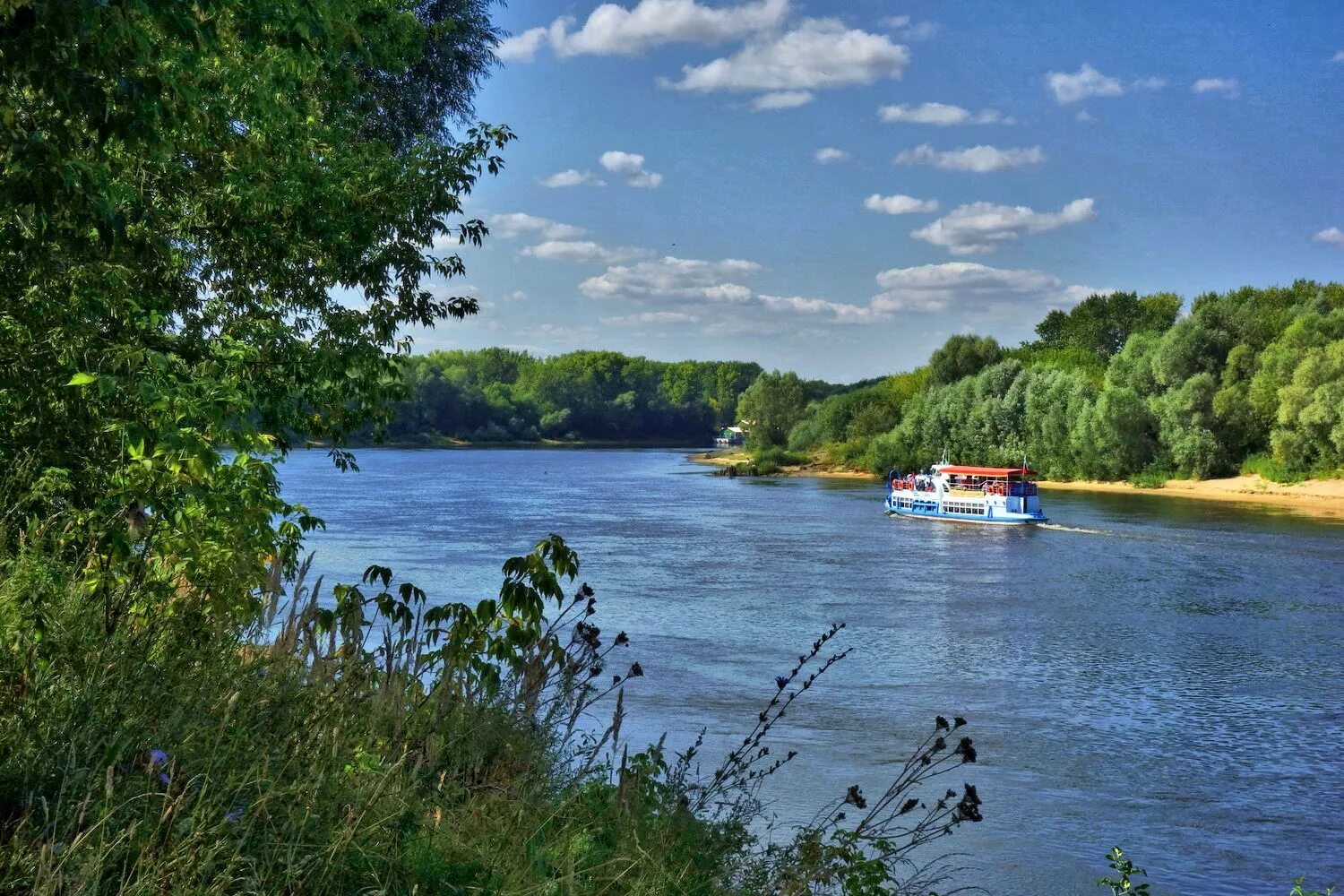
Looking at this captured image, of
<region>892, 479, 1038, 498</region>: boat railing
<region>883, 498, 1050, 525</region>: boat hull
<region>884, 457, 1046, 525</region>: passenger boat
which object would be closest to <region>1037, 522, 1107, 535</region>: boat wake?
<region>883, 498, 1050, 525</region>: boat hull

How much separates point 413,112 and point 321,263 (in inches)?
394

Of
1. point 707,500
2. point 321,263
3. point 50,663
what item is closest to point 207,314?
point 321,263

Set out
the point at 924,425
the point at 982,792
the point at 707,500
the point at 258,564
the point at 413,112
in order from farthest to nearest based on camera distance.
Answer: the point at 924,425, the point at 707,500, the point at 413,112, the point at 982,792, the point at 258,564

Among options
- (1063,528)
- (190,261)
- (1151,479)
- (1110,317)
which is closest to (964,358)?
(1110,317)

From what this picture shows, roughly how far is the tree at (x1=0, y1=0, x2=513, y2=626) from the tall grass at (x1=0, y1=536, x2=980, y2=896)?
2.07 ft

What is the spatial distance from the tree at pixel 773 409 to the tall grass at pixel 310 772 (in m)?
125

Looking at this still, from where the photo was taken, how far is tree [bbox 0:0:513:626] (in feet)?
15.6

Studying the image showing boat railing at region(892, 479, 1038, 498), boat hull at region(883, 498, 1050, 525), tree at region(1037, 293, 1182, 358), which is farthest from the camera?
tree at region(1037, 293, 1182, 358)

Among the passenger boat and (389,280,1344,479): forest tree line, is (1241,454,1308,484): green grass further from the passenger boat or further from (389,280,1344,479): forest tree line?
the passenger boat

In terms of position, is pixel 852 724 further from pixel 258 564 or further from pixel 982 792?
pixel 258 564

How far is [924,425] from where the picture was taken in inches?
3905

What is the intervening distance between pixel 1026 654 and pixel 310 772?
22054 millimetres

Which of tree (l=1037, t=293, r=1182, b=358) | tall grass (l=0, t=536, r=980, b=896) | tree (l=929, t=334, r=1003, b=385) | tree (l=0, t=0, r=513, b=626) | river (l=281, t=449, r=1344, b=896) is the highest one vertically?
tree (l=1037, t=293, r=1182, b=358)

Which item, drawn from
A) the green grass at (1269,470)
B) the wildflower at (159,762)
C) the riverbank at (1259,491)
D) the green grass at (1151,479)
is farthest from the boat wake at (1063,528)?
the wildflower at (159,762)
